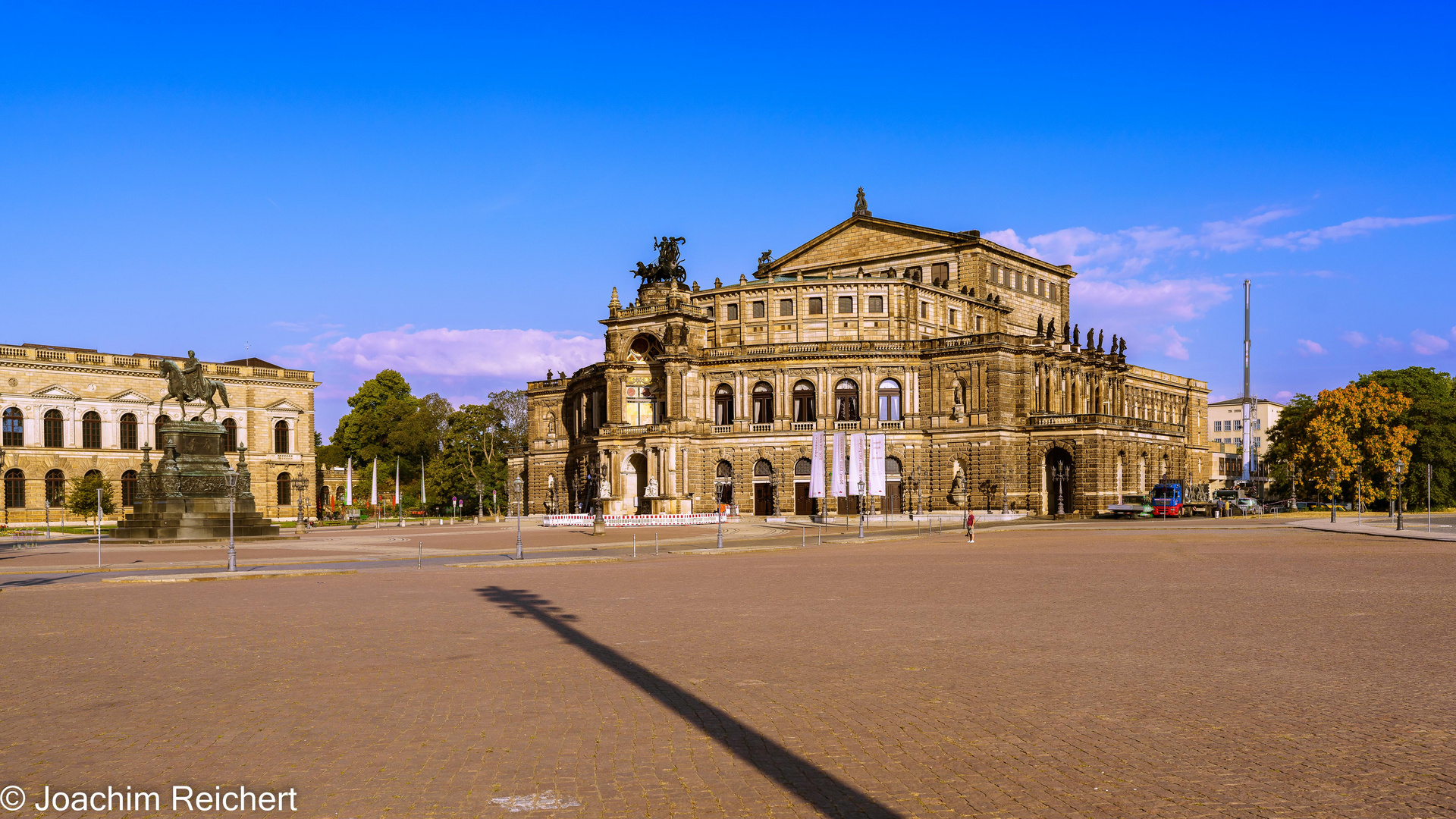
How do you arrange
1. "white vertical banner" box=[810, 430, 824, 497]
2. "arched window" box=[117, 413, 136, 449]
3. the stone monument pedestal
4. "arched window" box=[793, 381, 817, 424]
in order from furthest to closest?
"arched window" box=[117, 413, 136, 449] < "arched window" box=[793, 381, 817, 424] < "white vertical banner" box=[810, 430, 824, 497] < the stone monument pedestal

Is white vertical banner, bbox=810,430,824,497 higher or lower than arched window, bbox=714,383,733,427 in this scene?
lower

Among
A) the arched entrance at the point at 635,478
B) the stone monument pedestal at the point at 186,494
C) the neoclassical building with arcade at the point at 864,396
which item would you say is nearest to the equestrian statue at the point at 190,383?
the stone monument pedestal at the point at 186,494

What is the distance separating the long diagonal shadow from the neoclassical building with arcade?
68354 millimetres

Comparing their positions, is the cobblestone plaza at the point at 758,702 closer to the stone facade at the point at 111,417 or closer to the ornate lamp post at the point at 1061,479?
the ornate lamp post at the point at 1061,479

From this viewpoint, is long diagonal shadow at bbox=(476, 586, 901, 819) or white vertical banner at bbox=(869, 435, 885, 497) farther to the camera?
white vertical banner at bbox=(869, 435, 885, 497)

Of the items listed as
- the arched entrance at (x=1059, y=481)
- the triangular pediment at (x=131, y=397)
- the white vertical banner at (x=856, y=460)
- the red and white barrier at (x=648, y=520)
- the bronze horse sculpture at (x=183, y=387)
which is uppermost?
the triangular pediment at (x=131, y=397)

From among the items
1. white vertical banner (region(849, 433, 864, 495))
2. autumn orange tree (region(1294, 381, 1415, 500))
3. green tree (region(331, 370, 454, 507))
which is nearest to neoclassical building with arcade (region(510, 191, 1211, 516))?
autumn orange tree (region(1294, 381, 1415, 500))

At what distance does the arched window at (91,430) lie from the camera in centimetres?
9206

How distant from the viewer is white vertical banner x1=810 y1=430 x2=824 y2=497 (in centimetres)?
6919

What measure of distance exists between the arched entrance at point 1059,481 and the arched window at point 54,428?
82.8 meters

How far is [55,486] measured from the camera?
9062 cm

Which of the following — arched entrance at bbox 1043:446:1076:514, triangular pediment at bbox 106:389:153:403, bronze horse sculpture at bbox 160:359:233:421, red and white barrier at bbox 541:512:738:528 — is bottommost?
red and white barrier at bbox 541:512:738:528

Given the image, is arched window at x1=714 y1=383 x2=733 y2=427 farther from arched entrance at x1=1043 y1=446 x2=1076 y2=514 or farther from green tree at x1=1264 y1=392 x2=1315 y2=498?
green tree at x1=1264 y1=392 x2=1315 y2=498

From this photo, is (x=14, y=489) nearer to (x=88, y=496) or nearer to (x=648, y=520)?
(x=88, y=496)
